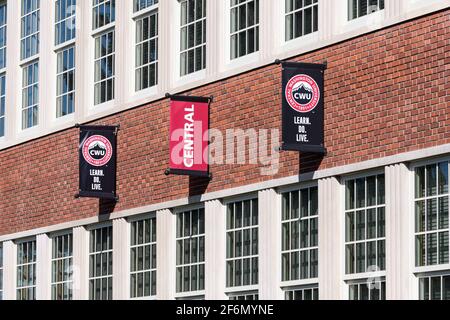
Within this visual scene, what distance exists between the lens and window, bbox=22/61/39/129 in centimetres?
3666

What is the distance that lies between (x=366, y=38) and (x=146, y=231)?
7625mm

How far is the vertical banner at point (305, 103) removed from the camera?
26562mm

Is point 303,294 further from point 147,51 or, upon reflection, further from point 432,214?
point 147,51

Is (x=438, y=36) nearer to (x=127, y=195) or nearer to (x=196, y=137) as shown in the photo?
(x=196, y=137)

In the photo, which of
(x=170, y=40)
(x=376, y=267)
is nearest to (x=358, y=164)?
(x=376, y=267)

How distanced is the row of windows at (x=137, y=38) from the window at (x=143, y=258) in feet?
8.95

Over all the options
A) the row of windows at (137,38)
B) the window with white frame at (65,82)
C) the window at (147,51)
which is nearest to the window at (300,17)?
the row of windows at (137,38)

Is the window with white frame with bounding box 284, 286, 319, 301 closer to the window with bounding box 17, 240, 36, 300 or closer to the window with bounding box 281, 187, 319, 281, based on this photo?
the window with bounding box 281, 187, 319, 281

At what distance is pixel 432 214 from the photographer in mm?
24609

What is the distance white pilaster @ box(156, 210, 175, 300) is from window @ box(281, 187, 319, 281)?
3572 mm

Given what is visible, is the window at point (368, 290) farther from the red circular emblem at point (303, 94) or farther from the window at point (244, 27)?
the window at point (244, 27)

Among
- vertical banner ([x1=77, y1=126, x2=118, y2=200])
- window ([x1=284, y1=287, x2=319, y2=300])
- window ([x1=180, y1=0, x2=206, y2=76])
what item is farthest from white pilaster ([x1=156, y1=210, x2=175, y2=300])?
window ([x1=284, y1=287, x2=319, y2=300])

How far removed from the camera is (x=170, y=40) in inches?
1238

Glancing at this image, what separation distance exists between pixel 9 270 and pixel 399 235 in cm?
1404
